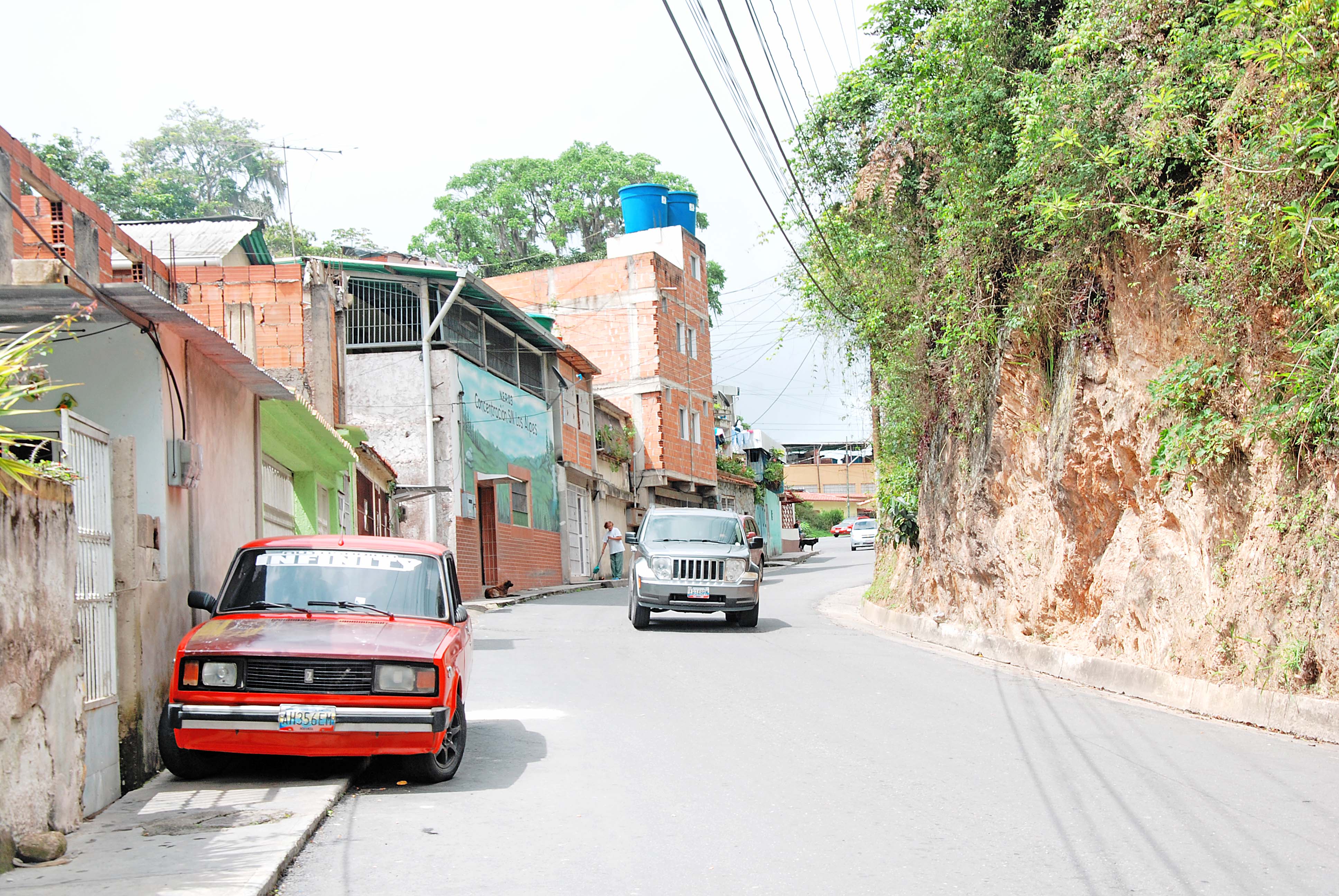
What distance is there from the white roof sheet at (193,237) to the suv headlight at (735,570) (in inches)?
509

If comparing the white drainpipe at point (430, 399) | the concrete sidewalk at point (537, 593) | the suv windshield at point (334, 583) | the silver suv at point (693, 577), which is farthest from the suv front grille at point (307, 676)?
the white drainpipe at point (430, 399)

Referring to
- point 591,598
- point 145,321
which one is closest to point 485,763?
point 145,321

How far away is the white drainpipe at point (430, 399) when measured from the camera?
25.6m

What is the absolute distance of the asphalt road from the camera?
5.20 metres

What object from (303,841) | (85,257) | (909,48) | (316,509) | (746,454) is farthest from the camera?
(746,454)

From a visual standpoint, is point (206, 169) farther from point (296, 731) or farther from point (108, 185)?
point (296, 731)

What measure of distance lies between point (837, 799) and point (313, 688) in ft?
10.7

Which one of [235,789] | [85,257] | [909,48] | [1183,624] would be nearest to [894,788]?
[235,789]

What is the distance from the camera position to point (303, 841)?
5.84 m

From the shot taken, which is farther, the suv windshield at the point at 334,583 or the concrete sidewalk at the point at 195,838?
the suv windshield at the point at 334,583

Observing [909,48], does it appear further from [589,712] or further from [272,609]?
[272,609]

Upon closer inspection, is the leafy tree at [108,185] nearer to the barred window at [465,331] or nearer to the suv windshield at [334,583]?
the barred window at [465,331]

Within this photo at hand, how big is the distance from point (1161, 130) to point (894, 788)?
7.13 m

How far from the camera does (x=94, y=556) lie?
22.8ft
